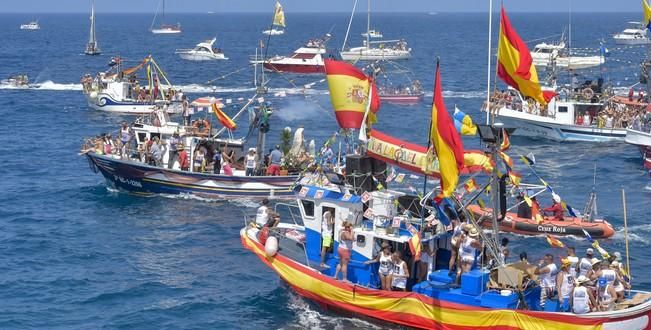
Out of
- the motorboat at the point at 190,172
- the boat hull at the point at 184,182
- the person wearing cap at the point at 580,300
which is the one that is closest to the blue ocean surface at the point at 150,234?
the boat hull at the point at 184,182

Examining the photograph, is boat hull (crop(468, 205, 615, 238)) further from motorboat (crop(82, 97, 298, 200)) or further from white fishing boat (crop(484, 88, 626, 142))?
white fishing boat (crop(484, 88, 626, 142))

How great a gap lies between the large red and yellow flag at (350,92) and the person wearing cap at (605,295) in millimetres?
8965

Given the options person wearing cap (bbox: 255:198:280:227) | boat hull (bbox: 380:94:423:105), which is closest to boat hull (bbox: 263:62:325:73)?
boat hull (bbox: 380:94:423:105)

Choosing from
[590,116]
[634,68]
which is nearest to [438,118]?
[590,116]

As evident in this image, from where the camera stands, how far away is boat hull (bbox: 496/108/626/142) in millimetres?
63006

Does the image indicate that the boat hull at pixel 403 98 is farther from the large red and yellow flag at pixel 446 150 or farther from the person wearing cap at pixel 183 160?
the large red and yellow flag at pixel 446 150

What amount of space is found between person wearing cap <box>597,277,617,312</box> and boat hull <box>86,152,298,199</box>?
19.8 meters

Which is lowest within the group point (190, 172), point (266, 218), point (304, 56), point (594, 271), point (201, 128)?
point (304, 56)

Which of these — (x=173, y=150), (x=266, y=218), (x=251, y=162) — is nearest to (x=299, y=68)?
(x=173, y=150)

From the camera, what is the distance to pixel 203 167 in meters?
47.1

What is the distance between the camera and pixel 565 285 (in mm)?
27938

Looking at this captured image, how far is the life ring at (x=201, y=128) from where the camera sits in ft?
159

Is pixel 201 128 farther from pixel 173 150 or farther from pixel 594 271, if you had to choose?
pixel 594 271

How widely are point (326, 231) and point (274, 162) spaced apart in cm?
1488
